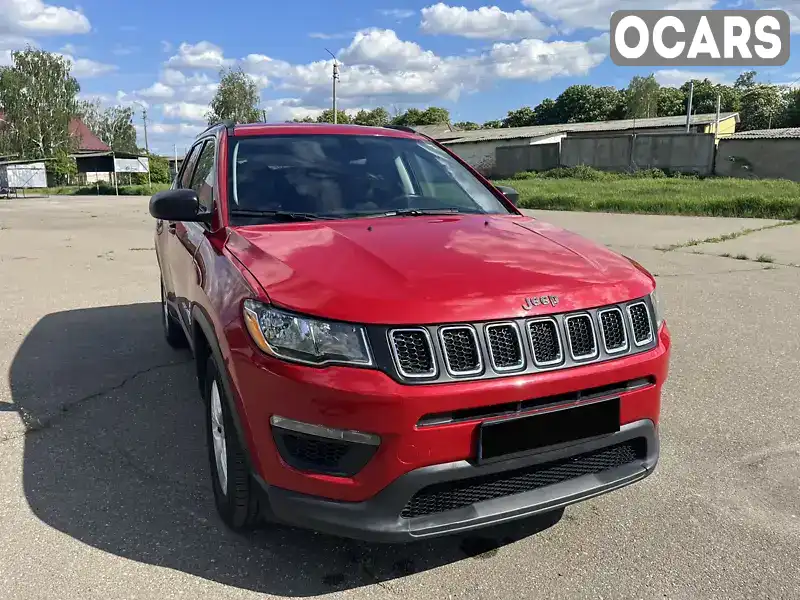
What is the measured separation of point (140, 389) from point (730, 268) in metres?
7.78

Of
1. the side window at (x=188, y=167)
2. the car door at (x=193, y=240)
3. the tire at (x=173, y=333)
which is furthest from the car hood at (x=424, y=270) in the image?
the tire at (x=173, y=333)

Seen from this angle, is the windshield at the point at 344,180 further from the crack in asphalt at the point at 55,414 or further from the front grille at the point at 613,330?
the crack in asphalt at the point at 55,414

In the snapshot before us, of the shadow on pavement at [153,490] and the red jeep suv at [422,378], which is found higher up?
the red jeep suv at [422,378]

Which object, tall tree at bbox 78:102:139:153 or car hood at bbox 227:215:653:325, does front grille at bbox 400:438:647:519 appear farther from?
tall tree at bbox 78:102:139:153

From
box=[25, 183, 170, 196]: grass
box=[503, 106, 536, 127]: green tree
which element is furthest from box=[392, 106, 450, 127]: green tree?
box=[25, 183, 170, 196]: grass

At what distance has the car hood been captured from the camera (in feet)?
6.93

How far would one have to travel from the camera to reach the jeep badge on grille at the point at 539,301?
7.09 feet

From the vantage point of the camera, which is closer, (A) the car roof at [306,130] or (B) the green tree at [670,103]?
(A) the car roof at [306,130]

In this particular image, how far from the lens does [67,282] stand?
8.35 metres

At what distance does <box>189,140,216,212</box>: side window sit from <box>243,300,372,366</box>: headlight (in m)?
1.29

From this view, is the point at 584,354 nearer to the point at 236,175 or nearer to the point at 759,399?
the point at 236,175

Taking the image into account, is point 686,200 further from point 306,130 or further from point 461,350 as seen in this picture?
point 461,350

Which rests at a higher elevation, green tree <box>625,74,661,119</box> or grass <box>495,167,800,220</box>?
green tree <box>625,74,661,119</box>

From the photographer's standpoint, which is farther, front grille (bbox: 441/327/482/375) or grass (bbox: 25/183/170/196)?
grass (bbox: 25/183/170/196)
